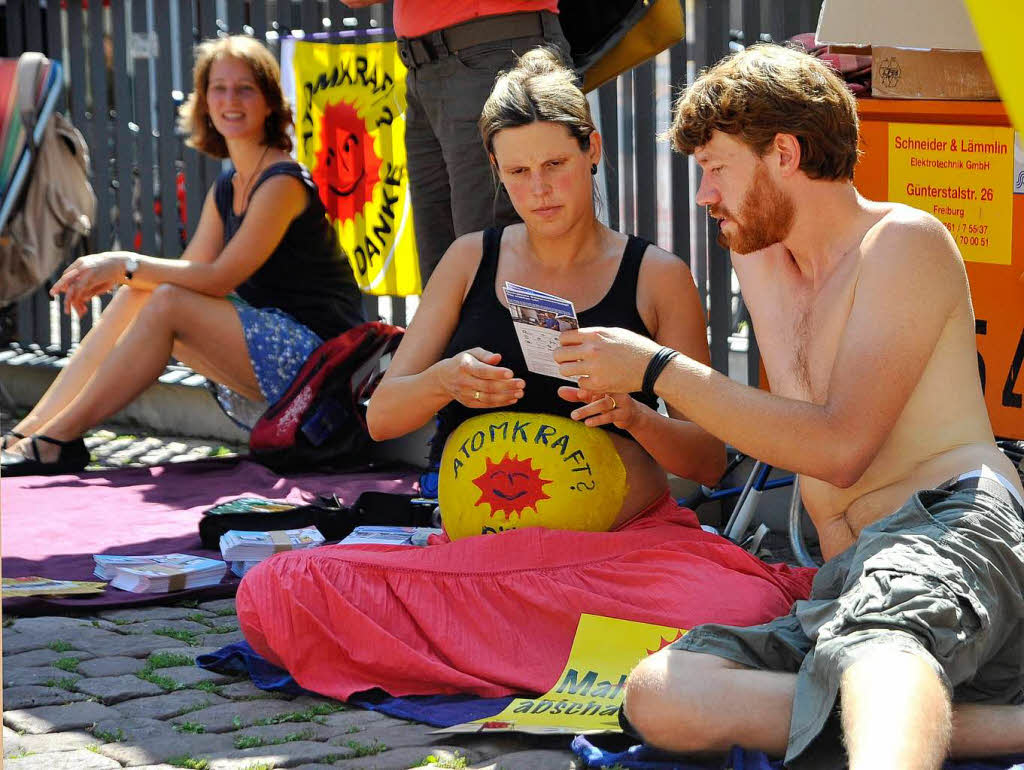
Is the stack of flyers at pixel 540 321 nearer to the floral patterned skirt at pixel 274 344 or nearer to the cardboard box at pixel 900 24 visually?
the cardboard box at pixel 900 24

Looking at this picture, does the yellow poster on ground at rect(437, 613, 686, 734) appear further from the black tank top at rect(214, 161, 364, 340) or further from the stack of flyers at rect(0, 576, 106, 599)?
the black tank top at rect(214, 161, 364, 340)

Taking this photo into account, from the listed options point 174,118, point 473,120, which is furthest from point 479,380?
point 174,118

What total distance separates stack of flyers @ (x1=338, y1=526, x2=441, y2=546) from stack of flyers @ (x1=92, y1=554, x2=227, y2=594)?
436 millimetres

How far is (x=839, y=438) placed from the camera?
308 centimetres

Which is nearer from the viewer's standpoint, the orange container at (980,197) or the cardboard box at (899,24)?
the cardboard box at (899,24)

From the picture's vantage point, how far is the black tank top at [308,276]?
6.87 metres

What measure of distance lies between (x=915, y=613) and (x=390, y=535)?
91.9 inches

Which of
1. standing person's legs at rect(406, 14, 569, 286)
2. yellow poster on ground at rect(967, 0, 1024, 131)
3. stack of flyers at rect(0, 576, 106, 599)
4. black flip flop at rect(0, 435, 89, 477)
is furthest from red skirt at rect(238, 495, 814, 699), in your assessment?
black flip flop at rect(0, 435, 89, 477)

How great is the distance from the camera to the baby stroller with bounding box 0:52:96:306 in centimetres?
804

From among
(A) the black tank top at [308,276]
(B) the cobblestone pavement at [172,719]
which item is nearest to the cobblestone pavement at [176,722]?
(B) the cobblestone pavement at [172,719]

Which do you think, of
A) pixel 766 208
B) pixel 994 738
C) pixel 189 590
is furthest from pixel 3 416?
pixel 994 738

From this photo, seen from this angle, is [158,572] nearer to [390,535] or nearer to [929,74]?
[390,535]

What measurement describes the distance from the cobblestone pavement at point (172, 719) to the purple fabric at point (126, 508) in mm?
431

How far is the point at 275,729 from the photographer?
3.36 m
